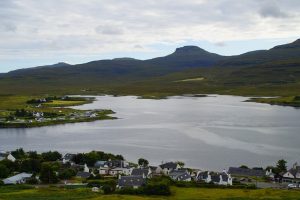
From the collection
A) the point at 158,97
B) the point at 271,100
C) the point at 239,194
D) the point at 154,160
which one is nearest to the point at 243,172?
the point at 239,194

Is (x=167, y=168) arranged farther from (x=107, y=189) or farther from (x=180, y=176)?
(x=107, y=189)

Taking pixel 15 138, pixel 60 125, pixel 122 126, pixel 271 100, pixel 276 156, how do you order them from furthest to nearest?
pixel 271 100 < pixel 60 125 < pixel 122 126 < pixel 15 138 < pixel 276 156

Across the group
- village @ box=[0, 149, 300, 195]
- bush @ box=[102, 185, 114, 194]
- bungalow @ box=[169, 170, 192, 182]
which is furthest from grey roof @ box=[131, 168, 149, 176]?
bush @ box=[102, 185, 114, 194]

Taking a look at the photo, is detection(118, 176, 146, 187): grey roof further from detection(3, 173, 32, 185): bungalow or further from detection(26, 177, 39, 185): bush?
detection(3, 173, 32, 185): bungalow

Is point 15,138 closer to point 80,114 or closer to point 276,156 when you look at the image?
point 80,114

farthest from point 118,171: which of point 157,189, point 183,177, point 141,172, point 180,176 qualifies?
point 157,189

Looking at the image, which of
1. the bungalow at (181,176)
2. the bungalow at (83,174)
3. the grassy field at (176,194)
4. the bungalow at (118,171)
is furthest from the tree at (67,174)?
the bungalow at (181,176)
